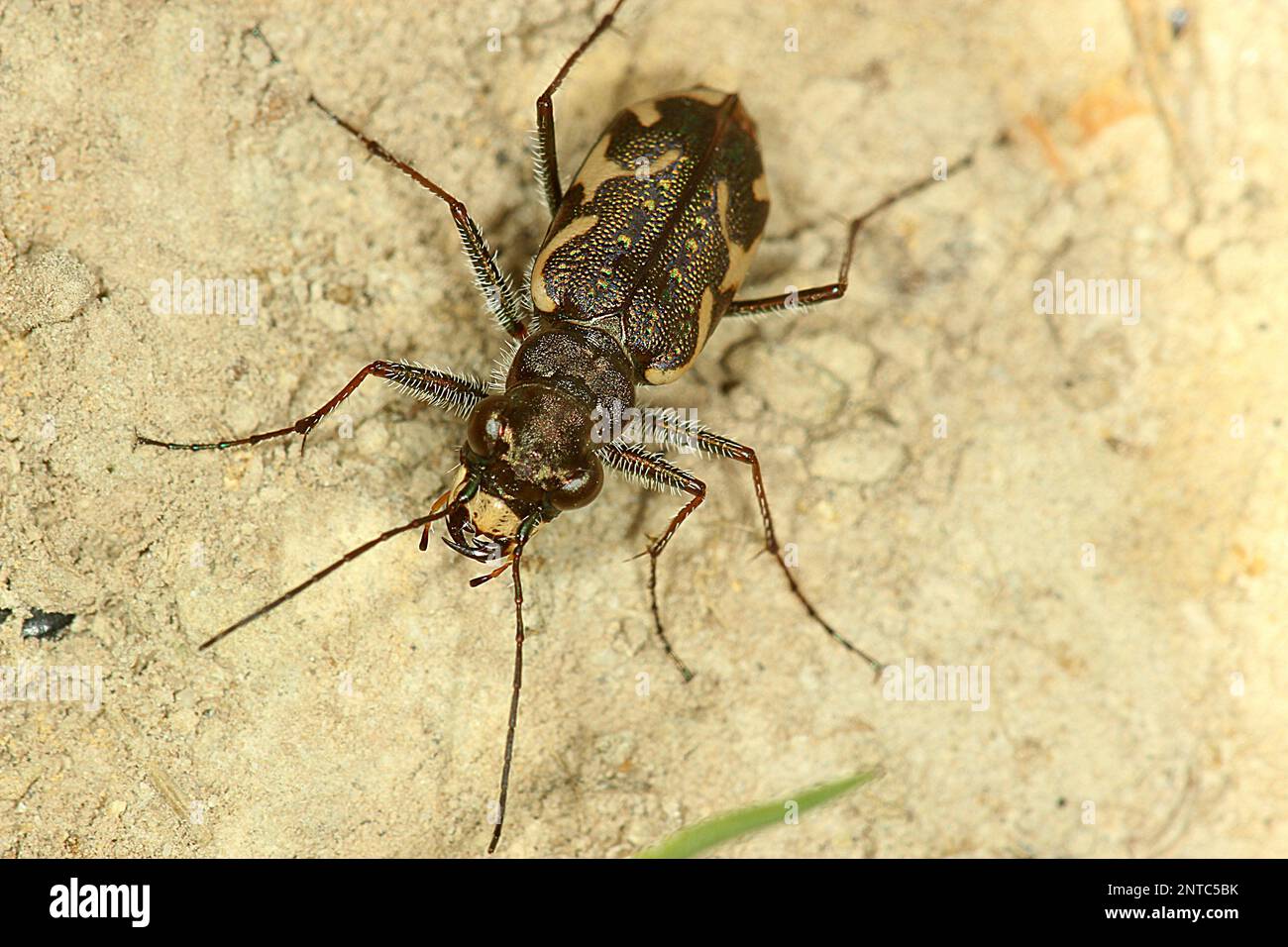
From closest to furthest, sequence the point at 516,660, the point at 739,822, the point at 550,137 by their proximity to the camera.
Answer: the point at 516,660 → the point at 739,822 → the point at 550,137

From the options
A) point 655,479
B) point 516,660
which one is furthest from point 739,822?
point 655,479

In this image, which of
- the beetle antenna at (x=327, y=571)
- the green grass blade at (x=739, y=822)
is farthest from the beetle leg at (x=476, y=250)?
the green grass blade at (x=739, y=822)

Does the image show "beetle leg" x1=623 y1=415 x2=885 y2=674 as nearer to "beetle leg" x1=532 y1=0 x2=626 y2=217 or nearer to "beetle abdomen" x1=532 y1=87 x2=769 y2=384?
"beetle abdomen" x1=532 y1=87 x2=769 y2=384

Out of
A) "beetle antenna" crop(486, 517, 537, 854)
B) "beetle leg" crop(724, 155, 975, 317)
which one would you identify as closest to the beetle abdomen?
"beetle leg" crop(724, 155, 975, 317)

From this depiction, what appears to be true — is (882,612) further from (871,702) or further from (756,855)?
(756,855)

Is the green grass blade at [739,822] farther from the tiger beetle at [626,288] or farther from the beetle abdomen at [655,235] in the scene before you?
the beetle abdomen at [655,235]

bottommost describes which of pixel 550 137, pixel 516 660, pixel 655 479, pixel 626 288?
pixel 516 660

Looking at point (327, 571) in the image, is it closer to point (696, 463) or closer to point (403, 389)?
point (403, 389)
